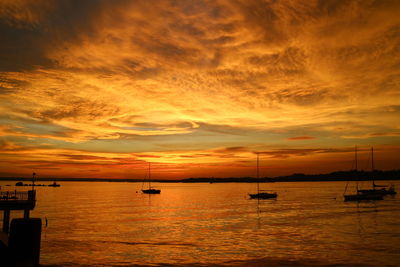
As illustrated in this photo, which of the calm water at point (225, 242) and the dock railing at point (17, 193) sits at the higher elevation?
the dock railing at point (17, 193)

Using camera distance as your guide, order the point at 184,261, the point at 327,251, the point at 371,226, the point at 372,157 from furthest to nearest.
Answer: the point at 372,157 < the point at 371,226 < the point at 327,251 < the point at 184,261

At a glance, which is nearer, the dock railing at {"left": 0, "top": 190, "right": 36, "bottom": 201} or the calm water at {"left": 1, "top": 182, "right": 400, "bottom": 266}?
the calm water at {"left": 1, "top": 182, "right": 400, "bottom": 266}

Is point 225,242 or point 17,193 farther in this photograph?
point 225,242

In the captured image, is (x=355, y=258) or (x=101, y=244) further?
(x=101, y=244)

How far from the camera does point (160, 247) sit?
1629 inches

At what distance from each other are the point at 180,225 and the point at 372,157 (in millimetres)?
90156

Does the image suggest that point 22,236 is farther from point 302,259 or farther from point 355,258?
point 355,258

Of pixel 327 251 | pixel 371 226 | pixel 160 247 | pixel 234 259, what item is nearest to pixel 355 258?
pixel 327 251

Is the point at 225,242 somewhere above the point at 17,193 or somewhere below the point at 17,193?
below

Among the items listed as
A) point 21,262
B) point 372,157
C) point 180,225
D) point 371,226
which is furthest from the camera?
point 372,157

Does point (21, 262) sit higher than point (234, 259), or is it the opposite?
point (21, 262)

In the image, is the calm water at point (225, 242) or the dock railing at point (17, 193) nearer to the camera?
the calm water at point (225, 242)

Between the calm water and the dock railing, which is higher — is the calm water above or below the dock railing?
below

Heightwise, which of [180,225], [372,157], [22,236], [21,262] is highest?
[372,157]
